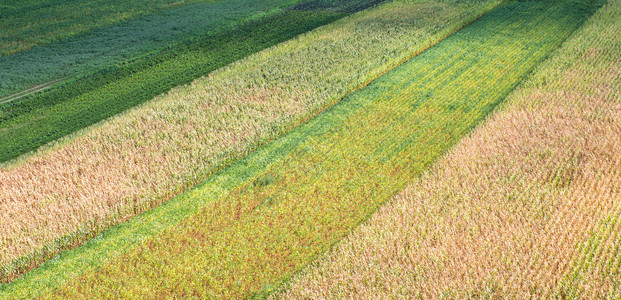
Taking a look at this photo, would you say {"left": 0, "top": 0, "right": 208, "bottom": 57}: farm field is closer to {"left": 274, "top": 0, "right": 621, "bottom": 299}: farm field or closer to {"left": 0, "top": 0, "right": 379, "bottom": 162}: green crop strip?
{"left": 0, "top": 0, "right": 379, "bottom": 162}: green crop strip

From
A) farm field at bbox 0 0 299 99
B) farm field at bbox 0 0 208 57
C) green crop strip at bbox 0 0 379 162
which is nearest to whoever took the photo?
green crop strip at bbox 0 0 379 162

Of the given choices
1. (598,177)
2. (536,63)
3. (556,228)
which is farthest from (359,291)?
(536,63)

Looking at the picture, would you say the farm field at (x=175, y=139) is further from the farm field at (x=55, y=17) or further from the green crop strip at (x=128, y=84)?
the farm field at (x=55, y=17)

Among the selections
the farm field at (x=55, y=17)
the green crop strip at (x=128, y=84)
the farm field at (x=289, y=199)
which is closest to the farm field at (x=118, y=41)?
the farm field at (x=55, y=17)

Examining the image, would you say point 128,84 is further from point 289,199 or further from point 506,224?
point 506,224

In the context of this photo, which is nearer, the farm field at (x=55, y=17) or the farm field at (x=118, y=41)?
the farm field at (x=118, y=41)

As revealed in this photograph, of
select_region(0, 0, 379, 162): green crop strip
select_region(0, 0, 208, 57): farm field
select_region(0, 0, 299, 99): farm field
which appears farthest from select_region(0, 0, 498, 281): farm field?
select_region(0, 0, 208, 57): farm field

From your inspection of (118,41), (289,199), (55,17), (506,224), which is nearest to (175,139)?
(289,199)
